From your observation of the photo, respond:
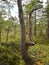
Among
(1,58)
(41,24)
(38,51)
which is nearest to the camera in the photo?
(1,58)

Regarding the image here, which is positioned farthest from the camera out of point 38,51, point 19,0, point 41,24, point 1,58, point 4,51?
point 41,24

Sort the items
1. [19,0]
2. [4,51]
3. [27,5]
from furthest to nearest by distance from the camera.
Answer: [27,5] → [19,0] → [4,51]

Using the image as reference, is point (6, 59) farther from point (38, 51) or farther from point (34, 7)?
point (34, 7)

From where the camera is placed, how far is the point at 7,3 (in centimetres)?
1313

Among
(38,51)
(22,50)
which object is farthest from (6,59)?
(38,51)

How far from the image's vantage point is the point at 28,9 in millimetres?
21641

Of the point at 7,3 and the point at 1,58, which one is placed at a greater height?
the point at 7,3

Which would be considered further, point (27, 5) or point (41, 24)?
point (41, 24)

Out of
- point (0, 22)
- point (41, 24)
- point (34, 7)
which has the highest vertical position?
point (34, 7)

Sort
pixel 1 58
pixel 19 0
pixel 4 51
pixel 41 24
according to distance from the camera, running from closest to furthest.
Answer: pixel 1 58, pixel 4 51, pixel 19 0, pixel 41 24

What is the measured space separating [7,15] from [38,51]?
7.91 m

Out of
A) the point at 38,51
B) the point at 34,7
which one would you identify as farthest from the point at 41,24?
the point at 38,51

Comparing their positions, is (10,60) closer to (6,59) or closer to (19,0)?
(6,59)

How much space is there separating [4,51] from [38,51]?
5.30m
